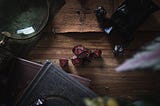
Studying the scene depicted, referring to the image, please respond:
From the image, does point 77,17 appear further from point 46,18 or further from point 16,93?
point 16,93

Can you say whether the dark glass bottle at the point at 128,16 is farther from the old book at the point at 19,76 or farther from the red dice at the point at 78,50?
the old book at the point at 19,76

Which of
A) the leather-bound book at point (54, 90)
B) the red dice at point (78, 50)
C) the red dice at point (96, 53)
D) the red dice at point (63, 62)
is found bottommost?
the leather-bound book at point (54, 90)

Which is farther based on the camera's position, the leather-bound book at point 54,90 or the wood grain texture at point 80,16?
the wood grain texture at point 80,16

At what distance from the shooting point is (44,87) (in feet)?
4.47

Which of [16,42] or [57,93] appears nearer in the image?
[57,93]

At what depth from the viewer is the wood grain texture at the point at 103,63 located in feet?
4.74

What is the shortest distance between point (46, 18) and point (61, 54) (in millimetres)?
175

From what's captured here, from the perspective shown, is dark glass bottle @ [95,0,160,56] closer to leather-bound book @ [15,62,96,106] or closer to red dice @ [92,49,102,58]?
red dice @ [92,49,102,58]

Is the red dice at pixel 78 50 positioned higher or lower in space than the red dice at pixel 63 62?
higher

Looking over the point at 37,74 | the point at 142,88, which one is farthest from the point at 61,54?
the point at 142,88

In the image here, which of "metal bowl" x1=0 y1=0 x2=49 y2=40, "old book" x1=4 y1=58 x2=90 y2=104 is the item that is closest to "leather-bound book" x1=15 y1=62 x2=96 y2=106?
"old book" x1=4 y1=58 x2=90 y2=104

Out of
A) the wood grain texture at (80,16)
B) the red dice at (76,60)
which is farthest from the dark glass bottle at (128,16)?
the red dice at (76,60)

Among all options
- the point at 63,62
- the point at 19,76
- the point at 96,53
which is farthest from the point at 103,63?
the point at 19,76

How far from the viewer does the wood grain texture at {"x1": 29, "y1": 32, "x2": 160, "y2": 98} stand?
1.45 m
